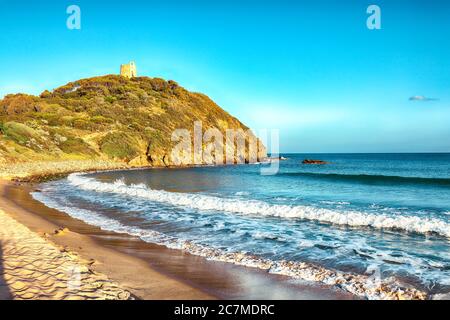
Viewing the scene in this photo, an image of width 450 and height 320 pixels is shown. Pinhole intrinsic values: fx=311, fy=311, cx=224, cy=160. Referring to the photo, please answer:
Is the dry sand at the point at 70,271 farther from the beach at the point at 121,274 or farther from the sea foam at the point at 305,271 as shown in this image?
the sea foam at the point at 305,271

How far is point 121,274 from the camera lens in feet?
17.8

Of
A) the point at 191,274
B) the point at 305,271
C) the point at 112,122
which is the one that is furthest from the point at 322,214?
the point at 112,122

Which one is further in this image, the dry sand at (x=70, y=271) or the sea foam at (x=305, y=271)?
the sea foam at (x=305, y=271)

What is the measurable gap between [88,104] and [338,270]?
72.0 meters

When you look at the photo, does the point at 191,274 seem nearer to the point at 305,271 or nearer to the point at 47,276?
the point at 305,271

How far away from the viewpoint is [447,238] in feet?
28.2

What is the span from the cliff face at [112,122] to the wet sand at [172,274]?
33.1 m

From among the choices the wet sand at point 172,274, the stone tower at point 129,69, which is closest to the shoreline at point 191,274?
the wet sand at point 172,274

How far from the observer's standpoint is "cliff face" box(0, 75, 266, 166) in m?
43.4

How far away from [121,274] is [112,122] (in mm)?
60296

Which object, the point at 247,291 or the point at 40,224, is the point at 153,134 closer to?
the point at 40,224

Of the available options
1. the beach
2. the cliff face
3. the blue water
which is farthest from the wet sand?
the cliff face

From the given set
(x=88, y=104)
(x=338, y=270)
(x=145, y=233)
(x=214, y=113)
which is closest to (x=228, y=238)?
(x=145, y=233)

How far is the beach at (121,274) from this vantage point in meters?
4.56
